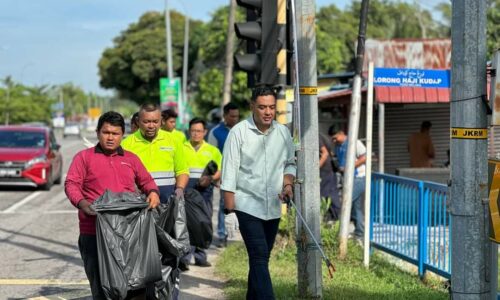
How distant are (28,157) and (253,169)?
13423 mm

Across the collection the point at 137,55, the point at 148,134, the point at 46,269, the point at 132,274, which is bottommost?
the point at 46,269

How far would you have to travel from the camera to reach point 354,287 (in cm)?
780

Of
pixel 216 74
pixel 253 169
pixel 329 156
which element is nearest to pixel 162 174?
pixel 253 169

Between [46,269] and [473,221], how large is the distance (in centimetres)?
600

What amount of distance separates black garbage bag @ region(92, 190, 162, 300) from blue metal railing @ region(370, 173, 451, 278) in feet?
11.5

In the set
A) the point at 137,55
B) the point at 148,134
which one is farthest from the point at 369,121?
the point at 137,55

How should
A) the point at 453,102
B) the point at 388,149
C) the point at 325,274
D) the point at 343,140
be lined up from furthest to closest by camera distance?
the point at 388,149, the point at 343,140, the point at 325,274, the point at 453,102

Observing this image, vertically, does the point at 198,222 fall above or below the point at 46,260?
above

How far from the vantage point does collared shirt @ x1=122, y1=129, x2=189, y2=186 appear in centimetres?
750

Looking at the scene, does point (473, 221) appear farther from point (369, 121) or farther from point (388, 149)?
point (388, 149)

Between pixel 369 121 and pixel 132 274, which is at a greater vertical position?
pixel 369 121

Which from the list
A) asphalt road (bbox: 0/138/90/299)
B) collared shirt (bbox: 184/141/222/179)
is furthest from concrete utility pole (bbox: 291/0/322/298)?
collared shirt (bbox: 184/141/222/179)

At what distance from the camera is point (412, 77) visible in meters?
8.71

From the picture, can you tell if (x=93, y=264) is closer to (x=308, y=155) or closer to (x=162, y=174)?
(x=162, y=174)
